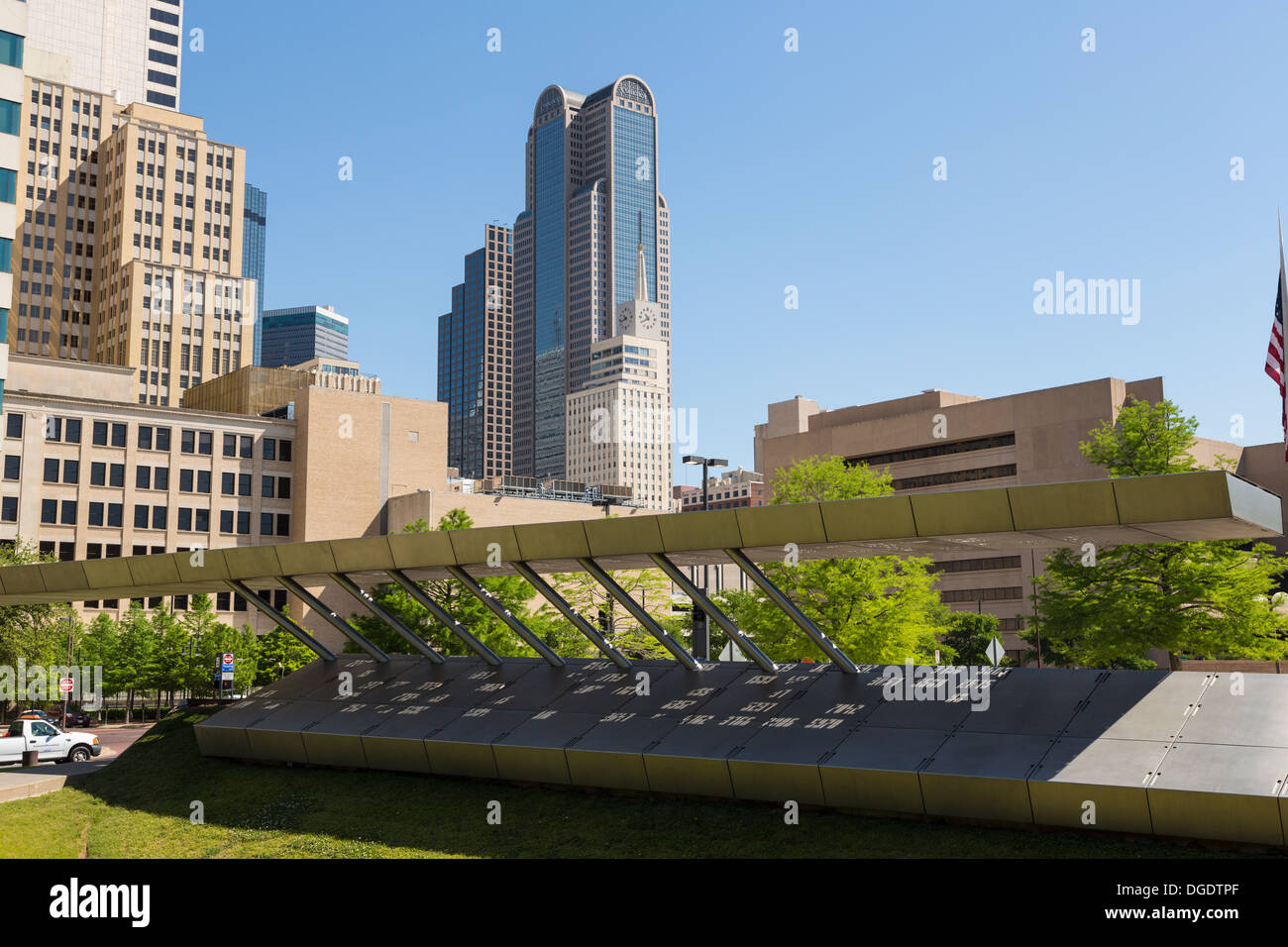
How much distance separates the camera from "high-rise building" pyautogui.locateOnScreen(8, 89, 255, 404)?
122000 millimetres

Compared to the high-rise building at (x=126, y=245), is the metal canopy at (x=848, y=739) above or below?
below

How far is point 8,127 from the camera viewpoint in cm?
3778

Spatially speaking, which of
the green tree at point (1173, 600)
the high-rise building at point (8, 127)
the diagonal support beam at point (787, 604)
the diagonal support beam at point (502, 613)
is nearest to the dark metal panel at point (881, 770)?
the diagonal support beam at point (787, 604)

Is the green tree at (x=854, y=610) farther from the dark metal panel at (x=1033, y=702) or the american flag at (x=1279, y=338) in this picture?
the dark metal panel at (x=1033, y=702)

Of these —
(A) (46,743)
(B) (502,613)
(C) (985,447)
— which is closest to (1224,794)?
(B) (502,613)

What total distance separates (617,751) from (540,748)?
159cm

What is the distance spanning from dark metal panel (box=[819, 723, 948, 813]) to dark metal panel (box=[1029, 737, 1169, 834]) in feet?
5.21

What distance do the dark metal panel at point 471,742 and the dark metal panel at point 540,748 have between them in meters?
0.25

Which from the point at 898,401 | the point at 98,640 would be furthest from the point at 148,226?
the point at 898,401

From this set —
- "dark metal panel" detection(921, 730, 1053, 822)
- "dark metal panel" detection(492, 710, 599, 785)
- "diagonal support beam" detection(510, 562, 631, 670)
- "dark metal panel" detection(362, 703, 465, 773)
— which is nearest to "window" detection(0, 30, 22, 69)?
"dark metal panel" detection(362, 703, 465, 773)

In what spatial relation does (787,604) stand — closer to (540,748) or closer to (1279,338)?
(540,748)

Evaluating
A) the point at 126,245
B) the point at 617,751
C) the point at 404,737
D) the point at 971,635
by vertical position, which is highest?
the point at 126,245

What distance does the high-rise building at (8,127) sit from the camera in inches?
1480

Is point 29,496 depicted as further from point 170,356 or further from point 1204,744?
point 1204,744
